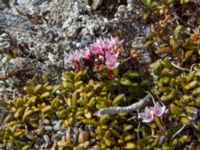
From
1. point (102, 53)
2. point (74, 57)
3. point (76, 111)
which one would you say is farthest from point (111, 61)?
point (76, 111)

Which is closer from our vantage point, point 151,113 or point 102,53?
point 151,113

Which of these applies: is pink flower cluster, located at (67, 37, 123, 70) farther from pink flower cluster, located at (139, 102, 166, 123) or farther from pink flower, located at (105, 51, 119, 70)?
pink flower cluster, located at (139, 102, 166, 123)

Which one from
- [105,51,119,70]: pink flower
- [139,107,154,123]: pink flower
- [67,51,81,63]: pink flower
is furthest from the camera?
[67,51,81,63]: pink flower

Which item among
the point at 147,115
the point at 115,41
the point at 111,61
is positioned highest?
the point at 115,41

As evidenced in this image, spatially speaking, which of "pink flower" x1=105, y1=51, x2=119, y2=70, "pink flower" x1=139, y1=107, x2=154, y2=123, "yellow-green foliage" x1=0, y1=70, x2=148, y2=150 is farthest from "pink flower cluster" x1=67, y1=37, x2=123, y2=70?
"pink flower" x1=139, y1=107, x2=154, y2=123

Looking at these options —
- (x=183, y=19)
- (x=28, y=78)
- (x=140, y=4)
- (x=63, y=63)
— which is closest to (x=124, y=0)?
(x=140, y=4)

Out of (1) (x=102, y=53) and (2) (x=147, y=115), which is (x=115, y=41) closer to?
(1) (x=102, y=53)
